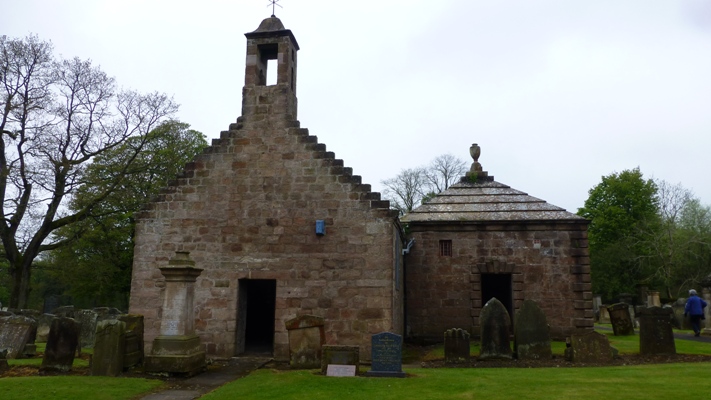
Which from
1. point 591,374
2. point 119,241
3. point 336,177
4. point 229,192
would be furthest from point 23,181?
point 591,374

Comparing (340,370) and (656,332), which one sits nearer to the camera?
(340,370)

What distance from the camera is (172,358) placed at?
35.6 ft

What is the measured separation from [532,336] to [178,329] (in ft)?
28.5

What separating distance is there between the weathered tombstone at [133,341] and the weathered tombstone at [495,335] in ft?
27.6

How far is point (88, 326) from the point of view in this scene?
1747 centimetres

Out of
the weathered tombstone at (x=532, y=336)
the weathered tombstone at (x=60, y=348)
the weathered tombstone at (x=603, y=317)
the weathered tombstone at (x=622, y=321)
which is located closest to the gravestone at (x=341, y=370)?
the weathered tombstone at (x=532, y=336)

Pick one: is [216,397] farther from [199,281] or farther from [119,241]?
[119,241]

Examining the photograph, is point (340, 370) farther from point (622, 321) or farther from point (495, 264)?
point (622, 321)

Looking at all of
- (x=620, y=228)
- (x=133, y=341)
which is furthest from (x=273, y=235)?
(x=620, y=228)

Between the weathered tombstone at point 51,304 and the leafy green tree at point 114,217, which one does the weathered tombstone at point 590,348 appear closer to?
the leafy green tree at point 114,217

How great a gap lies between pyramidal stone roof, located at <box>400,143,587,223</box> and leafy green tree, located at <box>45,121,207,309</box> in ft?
49.7

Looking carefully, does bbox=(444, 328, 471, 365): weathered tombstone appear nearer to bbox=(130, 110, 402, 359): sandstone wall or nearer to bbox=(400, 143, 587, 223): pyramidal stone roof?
bbox=(130, 110, 402, 359): sandstone wall

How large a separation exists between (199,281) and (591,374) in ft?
32.7

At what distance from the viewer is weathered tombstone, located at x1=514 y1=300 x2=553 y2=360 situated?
13.1m
